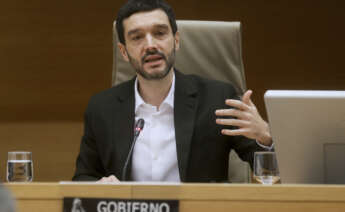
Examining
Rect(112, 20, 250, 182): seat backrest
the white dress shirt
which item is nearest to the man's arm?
the white dress shirt

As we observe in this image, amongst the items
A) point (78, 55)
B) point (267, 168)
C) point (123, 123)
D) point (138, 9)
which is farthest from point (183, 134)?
point (78, 55)

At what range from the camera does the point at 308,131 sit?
1050 mm

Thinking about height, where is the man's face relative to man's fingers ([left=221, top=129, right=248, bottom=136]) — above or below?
above

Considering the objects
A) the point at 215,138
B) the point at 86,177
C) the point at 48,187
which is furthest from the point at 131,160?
the point at 48,187

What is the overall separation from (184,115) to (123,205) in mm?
882

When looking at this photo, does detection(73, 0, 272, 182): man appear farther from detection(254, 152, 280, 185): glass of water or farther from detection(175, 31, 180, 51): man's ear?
detection(254, 152, 280, 185): glass of water

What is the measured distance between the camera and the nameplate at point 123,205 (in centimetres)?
97

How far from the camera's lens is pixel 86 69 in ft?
11.0

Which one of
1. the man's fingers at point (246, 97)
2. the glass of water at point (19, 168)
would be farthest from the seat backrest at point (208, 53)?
the glass of water at point (19, 168)

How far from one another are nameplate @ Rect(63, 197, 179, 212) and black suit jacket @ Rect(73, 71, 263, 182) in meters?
0.78

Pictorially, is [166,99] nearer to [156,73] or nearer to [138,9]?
[156,73]

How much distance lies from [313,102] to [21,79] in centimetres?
260

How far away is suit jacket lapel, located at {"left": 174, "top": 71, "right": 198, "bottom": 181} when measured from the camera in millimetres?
1771

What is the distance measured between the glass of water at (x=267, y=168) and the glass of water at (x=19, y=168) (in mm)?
549
